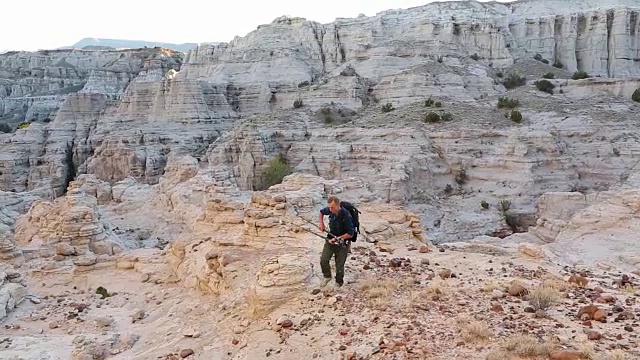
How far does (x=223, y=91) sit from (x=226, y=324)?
3394cm

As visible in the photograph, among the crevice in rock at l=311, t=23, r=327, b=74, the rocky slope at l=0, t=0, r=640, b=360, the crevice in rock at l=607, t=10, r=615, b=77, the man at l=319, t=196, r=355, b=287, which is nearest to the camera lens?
the rocky slope at l=0, t=0, r=640, b=360

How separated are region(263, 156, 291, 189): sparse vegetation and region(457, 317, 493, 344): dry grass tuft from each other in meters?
20.7

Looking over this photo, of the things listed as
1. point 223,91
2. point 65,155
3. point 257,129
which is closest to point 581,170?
point 257,129

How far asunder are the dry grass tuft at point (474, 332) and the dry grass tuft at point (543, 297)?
779 millimetres

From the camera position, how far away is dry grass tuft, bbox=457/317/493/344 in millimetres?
4866

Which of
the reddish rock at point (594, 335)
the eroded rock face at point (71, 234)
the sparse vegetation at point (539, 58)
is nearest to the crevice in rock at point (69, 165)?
the eroded rock face at point (71, 234)

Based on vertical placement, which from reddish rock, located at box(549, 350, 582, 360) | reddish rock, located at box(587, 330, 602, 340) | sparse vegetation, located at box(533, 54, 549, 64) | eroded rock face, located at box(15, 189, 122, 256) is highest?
sparse vegetation, located at box(533, 54, 549, 64)

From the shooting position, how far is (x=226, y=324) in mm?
6906

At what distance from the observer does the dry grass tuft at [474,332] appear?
192 inches

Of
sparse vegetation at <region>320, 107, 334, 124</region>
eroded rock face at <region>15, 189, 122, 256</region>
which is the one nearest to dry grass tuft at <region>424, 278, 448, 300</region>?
eroded rock face at <region>15, 189, 122, 256</region>

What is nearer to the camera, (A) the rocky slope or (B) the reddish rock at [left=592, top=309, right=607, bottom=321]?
(B) the reddish rock at [left=592, top=309, right=607, bottom=321]

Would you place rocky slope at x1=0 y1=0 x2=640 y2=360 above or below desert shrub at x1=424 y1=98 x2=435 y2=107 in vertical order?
below

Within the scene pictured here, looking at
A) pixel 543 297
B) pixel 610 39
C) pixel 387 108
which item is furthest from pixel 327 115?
pixel 543 297

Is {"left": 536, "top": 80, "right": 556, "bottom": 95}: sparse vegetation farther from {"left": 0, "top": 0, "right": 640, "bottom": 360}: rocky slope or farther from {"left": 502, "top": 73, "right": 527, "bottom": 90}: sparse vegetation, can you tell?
{"left": 502, "top": 73, "right": 527, "bottom": 90}: sparse vegetation
